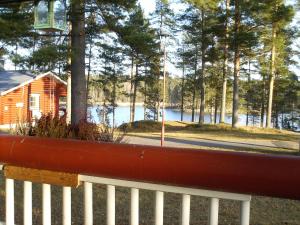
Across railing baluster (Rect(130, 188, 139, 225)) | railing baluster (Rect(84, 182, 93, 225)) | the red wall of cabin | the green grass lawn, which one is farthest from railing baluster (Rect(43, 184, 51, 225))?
the red wall of cabin

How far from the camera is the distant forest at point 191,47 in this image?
14586mm

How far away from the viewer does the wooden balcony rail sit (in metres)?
1.58

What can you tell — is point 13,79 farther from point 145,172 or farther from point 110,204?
point 145,172

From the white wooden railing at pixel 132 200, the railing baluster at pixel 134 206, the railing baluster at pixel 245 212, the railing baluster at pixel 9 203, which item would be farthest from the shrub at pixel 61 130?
the railing baluster at pixel 245 212

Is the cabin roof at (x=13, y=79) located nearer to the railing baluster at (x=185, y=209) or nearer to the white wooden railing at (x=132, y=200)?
the white wooden railing at (x=132, y=200)

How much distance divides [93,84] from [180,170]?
48.2m

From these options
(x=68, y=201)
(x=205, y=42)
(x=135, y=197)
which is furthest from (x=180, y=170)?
(x=205, y=42)

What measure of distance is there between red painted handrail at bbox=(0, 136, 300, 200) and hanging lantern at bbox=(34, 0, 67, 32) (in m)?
9.14

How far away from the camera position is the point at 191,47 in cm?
5103

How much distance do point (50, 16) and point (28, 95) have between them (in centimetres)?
2674

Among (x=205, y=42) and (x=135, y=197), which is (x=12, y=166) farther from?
(x=205, y=42)

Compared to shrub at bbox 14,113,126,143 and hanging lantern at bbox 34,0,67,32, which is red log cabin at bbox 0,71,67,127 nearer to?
hanging lantern at bbox 34,0,67,32

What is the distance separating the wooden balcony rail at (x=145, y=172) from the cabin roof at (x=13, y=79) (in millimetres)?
31627

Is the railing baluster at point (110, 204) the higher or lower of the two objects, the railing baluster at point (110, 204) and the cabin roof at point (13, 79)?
the lower
